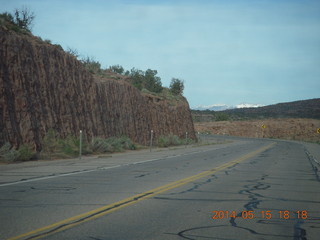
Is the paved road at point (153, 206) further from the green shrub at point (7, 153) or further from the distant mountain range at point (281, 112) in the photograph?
the distant mountain range at point (281, 112)

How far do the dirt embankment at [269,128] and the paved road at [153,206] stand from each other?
96318 millimetres

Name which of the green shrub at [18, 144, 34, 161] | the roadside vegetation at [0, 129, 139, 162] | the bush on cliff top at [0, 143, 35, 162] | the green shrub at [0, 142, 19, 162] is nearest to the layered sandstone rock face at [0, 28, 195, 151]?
the roadside vegetation at [0, 129, 139, 162]

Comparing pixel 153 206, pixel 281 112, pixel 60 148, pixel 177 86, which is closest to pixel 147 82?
pixel 177 86

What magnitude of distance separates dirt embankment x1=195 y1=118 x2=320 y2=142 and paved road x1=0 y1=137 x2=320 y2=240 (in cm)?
9632

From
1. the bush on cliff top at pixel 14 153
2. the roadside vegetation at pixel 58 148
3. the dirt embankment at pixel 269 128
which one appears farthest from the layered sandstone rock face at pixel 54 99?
the dirt embankment at pixel 269 128

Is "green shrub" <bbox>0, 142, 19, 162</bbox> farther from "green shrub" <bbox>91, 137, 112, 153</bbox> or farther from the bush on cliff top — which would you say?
"green shrub" <bbox>91, 137, 112, 153</bbox>

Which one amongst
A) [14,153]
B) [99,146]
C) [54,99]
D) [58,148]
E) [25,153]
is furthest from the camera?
[99,146]

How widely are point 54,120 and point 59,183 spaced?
13662 millimetres

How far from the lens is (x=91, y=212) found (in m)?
8.47

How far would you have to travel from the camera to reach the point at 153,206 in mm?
9367

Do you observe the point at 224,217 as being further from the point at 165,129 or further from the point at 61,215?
the point at 165,129

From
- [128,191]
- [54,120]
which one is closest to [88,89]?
[54,120]

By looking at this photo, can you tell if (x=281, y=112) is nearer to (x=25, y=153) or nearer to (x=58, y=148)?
(x=58, y=148)
